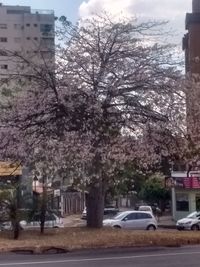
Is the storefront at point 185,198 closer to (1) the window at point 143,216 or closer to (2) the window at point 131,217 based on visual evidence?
(1) the window at point 143,216

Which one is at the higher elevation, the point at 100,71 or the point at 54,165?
the point at 100,71

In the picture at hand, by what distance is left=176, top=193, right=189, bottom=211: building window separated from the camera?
58.2 m

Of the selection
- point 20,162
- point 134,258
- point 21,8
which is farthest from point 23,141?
point 21,8

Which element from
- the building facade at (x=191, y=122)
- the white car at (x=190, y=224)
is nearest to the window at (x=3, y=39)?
the building facade at (x=191, y=122)

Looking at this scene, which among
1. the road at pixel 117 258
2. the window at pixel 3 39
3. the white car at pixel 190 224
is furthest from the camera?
the window at pixel 3 39

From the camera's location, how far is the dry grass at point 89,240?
2014 centimetres

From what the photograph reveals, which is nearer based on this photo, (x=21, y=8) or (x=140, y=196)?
(x=140, y=196)

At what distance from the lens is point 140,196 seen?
79500 millimetres

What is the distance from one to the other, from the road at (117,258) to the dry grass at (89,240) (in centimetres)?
94

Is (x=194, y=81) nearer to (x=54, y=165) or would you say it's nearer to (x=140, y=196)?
(x=54, y=165)

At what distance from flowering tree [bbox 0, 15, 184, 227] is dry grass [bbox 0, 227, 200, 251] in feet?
8.48

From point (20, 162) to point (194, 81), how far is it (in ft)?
22.3

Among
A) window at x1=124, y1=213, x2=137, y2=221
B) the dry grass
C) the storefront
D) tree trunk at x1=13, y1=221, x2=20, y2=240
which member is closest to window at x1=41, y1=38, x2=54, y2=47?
tree trunk at x1=13, y1=221, x2=20, y2=240

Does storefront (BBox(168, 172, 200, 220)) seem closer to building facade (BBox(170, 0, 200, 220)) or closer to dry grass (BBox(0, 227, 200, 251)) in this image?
building facade (BBox(170, 0, 200, 220))
